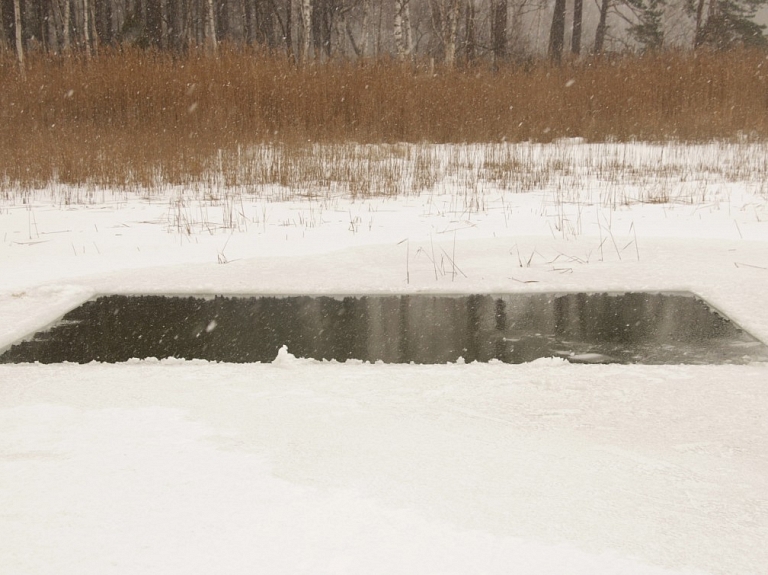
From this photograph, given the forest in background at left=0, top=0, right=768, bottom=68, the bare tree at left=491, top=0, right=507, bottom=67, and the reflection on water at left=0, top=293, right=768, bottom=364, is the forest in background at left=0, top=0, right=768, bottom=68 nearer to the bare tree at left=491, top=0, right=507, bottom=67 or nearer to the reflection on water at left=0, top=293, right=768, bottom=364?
the bare tree at left=491, top=0, right=507, bottom=67

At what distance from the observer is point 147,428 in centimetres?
231

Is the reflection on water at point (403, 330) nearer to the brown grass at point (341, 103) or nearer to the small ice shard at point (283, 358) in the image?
the small ice shard at point (283, 358)

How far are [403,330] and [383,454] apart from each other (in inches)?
52.4

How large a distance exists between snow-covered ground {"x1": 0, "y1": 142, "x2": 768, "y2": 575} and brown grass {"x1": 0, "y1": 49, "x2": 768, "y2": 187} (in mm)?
6542

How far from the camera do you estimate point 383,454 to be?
213 cm

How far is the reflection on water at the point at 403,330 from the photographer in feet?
10.1

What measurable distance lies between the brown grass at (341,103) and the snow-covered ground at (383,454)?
6542 millimetres

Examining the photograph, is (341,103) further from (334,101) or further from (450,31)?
(450,31)

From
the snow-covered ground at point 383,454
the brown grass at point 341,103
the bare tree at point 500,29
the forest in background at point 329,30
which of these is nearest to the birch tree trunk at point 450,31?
the forest in background at point 329,30

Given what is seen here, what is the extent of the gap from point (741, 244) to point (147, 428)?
14.2ft

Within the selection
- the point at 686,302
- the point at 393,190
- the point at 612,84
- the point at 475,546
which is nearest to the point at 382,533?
the point at 475,546

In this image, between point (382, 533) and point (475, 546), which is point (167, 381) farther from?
point (475, 546)

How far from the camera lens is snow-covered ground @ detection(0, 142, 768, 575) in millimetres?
1655

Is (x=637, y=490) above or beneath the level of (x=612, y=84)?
beneath
